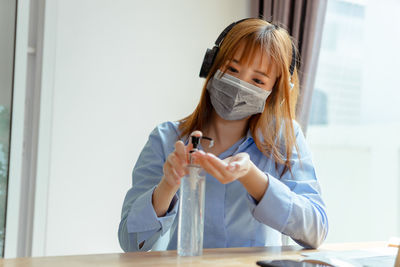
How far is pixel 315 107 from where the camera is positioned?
307cm

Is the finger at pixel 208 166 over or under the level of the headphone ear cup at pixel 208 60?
under

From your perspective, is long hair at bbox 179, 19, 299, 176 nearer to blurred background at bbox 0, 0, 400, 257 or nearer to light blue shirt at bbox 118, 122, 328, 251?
light blue shirt at bbox 118, 122, 328, 251

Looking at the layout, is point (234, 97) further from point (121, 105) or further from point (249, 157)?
point (121, 105)

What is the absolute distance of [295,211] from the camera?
4.04ft

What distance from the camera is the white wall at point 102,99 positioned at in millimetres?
2305

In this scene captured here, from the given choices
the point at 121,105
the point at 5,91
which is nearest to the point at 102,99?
the point at 121,105

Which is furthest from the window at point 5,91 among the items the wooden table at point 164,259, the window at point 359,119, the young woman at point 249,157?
the window at point 359,119

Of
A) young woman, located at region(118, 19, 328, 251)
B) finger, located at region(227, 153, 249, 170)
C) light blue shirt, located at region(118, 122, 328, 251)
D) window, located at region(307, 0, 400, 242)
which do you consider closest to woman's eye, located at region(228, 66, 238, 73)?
young woman, located at region(118, 19, 328, 251)

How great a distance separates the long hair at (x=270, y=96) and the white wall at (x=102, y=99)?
102cm

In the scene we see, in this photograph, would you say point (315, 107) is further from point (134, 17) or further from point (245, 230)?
point (245, 230)

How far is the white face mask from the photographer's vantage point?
1327 millimetres

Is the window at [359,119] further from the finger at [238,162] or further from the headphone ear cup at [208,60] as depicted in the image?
the finger at [238,162]

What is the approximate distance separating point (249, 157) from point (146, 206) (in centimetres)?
27

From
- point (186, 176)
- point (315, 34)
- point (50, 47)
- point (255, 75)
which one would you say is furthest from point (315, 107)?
point (186, 176)
